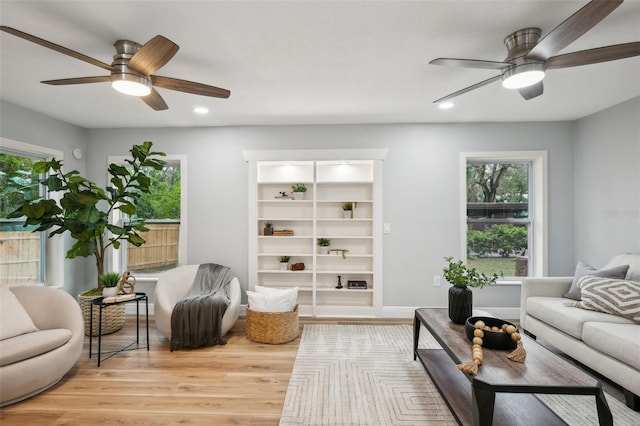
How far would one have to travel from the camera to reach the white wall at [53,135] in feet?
11.1

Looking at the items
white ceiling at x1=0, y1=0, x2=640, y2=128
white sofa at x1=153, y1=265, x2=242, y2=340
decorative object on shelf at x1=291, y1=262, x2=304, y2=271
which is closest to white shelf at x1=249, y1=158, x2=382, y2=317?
decorative object on shelf at x1=291, y1=262, x2=304, y2=271

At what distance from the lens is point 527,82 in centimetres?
212

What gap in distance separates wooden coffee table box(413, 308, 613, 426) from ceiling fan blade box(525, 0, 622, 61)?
5.75 ft

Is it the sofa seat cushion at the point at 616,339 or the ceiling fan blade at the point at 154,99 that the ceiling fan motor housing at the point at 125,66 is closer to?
the ceiling fan blade at the point at 154,99

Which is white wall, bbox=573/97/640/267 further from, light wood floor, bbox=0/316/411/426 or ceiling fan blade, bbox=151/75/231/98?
ceiling fan blade, bbox=151/75/231/98

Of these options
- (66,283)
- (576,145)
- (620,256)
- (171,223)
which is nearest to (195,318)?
(171,223)

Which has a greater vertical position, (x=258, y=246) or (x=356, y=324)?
(x=258, y=246)

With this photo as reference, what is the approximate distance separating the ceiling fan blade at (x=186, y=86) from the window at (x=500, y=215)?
3.32 meters

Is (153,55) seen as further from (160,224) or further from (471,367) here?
(160,224)

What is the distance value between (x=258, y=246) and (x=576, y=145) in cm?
432

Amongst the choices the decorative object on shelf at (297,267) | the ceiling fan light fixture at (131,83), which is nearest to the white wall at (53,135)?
the ceiling fan light fixture at (131,83)

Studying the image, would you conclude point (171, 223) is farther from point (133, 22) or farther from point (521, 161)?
point (521, 161)

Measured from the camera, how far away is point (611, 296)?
2.59 meters

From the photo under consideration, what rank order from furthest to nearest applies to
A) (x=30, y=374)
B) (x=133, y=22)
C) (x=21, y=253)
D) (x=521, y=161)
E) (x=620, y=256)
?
(x=521, y=161), (x=21, y=253), (x=620, y=256), (x=30, y=374), (x=133, y=22)
